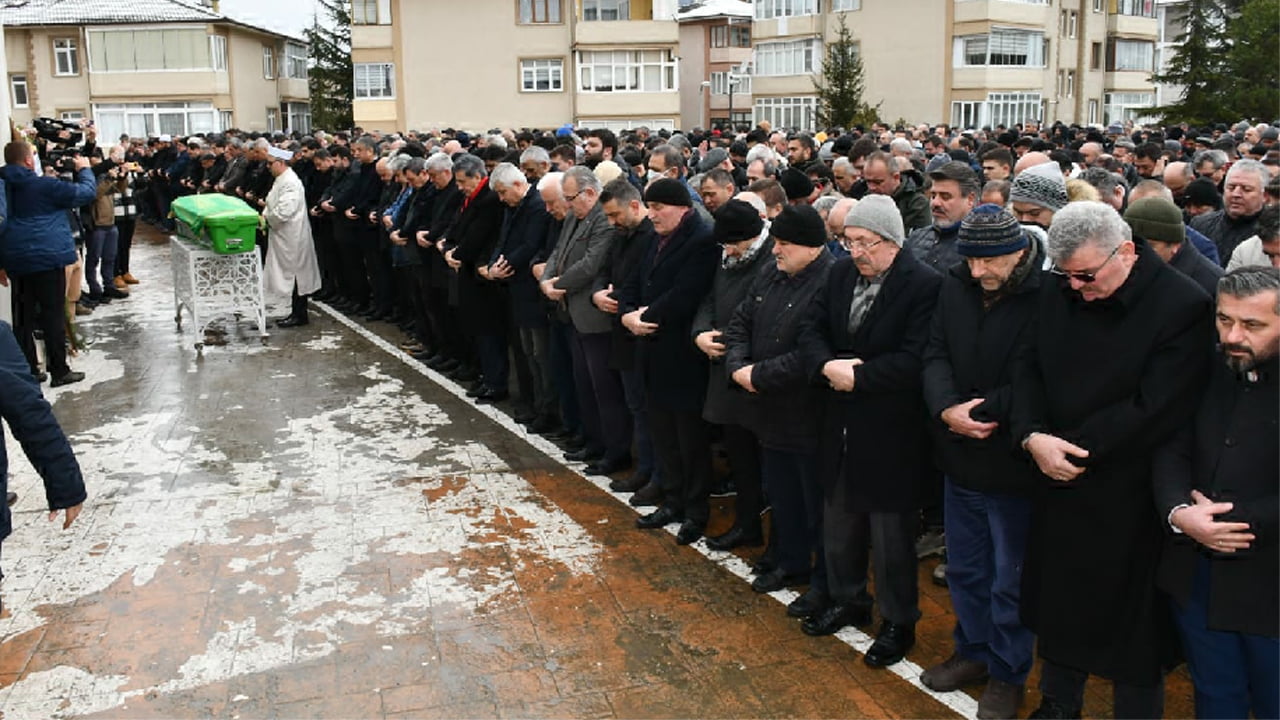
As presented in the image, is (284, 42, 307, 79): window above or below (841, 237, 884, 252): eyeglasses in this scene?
above

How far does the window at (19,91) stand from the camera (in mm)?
50781

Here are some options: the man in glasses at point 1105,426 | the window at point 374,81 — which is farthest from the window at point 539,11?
the man in glasses at point 1105,426

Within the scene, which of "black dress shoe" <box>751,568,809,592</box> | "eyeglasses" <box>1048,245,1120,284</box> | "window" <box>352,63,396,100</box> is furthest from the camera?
"window" <box>352,63,396,100</box>

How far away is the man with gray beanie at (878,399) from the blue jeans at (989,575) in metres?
0.28

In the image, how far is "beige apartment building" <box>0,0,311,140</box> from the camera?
50469mm

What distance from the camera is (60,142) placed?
1302cm

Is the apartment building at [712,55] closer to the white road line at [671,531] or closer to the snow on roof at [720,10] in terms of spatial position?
the snow on roof at [720,10]

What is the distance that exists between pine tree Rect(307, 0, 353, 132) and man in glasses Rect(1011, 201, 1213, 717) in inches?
2139

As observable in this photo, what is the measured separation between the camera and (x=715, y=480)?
7.79 meters

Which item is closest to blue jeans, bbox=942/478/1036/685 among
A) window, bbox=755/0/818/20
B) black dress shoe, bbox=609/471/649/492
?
black dress shoe, bbox=609/471/649/492

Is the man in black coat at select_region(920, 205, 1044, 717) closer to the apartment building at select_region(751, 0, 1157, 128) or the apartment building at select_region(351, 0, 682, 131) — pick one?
the apartment building at select_region(351, 0, 682, 131)

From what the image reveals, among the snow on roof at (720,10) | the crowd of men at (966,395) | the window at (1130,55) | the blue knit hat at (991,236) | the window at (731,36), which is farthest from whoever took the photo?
the window at (731,36)

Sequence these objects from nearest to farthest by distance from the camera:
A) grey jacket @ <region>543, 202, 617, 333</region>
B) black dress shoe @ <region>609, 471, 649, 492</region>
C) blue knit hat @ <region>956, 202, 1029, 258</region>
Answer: blue knit hat @ <region>956, 202, 1029, 258</region> → black dress shoe @ <region>609, 471, 649, 492</region> → grey jacket @ <region>543, 202, 617, 333</region>

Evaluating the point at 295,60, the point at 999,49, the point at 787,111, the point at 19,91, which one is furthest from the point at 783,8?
the point at 19,91
